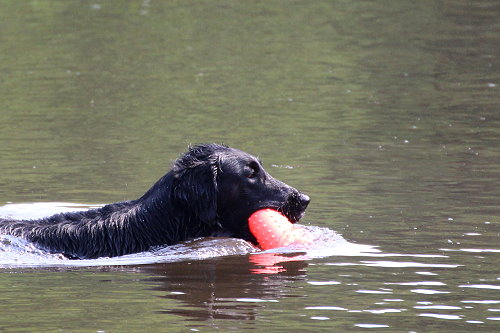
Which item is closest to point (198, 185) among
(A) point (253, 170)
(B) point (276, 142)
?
(A) point (253, 170)

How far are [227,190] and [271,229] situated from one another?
1.75 feet

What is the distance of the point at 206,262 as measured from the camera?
9656mm

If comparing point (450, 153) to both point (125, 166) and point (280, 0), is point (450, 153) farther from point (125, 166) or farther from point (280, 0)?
point (280, 0)

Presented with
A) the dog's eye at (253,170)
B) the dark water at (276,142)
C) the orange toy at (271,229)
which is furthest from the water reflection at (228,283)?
the dog's eye at (253,170)

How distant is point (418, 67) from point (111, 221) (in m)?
13.5

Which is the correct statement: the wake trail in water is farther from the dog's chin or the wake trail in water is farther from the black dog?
the dog's chin

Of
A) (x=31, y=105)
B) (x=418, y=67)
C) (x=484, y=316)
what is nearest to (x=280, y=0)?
(x=418, y=67)

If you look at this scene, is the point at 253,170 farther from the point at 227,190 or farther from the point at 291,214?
the point at 291,214

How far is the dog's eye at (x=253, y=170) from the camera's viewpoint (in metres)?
9.71

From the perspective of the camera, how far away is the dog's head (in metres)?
9.48

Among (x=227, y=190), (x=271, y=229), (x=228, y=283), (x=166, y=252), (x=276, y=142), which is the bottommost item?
(x=228, y=283)

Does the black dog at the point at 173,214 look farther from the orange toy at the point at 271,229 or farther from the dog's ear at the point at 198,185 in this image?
the orange toy at the point at 271,229

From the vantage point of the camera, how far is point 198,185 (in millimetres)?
9477

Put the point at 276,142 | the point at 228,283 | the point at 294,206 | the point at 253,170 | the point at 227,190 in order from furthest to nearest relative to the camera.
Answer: the point at 276,142
the point at 294,206
the point at 253,170
the point at 227,190
the point at 228,283
